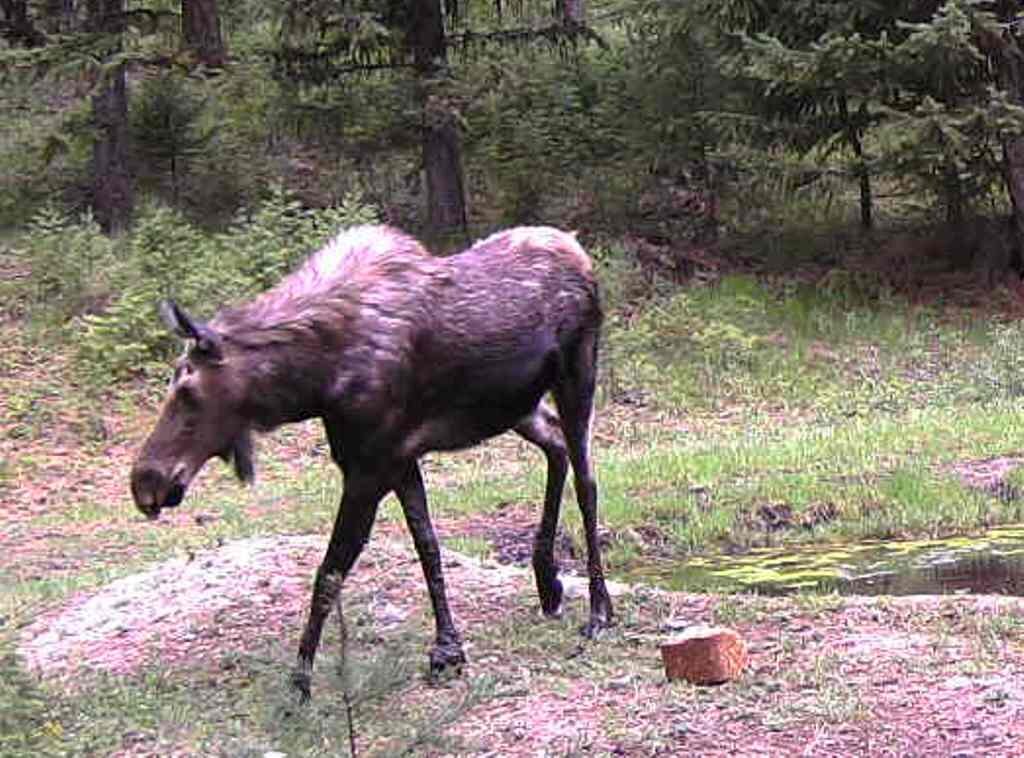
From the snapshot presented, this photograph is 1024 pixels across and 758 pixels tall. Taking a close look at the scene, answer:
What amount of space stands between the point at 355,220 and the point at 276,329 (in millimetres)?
12678

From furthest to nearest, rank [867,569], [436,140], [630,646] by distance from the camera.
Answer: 1. [436,140]
2. [867,569]
3. [630,646]

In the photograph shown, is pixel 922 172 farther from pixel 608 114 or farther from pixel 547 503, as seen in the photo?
pixel 547 503

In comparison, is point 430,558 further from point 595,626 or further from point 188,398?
point 188,398

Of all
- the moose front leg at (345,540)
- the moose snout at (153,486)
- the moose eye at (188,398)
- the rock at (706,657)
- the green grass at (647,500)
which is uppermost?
the moose eye at (188,398)

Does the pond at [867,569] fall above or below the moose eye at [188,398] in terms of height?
below

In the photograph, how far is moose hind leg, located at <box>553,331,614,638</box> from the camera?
315 inches

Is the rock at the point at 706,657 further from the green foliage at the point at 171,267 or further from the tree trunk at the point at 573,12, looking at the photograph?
the tree trunk at the point at 573,12

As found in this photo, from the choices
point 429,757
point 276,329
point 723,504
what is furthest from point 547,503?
point 723,504

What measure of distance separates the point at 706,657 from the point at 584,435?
5.52 ft

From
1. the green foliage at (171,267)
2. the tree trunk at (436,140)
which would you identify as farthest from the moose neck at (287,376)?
the tree trunk at (436,140)

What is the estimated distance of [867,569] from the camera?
10.1 meters

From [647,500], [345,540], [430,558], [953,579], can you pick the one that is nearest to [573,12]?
[647,500]

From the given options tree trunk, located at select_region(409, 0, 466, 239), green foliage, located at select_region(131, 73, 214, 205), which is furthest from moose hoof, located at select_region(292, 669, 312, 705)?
green foliage, located at select_region(131, 73, 214, 205)

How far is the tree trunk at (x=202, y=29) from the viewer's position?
22312mm
